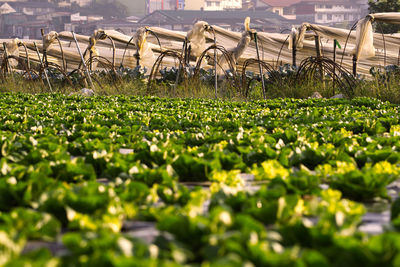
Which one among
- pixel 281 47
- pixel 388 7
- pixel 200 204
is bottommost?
pixel 200 204

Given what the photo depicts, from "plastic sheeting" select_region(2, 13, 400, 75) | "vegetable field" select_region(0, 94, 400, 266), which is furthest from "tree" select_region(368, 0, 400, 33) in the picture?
"vegetable field" select_region(0, 94, 400, 266)

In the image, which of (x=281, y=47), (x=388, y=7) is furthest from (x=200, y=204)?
(x=388, y=7)

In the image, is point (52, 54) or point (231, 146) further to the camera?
point (52, 54)

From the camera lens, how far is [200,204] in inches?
82.0

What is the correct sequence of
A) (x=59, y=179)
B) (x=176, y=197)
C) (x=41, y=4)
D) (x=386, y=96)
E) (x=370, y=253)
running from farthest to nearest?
(x=41, y=4)
(x=386, y=96)
(x=59, y=179)
(x=176, y=197)
(x=370, y=253)

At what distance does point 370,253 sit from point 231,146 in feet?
6.95

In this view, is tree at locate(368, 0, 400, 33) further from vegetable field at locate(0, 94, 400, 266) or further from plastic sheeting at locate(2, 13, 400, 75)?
vegetable field at locate(0, 94, 400, 266)

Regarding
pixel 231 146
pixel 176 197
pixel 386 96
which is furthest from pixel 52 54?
pixel 176 197

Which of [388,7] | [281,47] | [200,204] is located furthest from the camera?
[388,7]

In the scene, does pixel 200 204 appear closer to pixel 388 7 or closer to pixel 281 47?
pixel 281 47

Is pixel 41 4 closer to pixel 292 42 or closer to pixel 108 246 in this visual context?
pixel 292 42

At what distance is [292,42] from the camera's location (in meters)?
12.3


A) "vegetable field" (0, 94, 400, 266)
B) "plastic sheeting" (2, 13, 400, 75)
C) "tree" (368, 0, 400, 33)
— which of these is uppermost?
"tree" (368, 0, 400, 33)

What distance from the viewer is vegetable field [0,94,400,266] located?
5.26 ft
